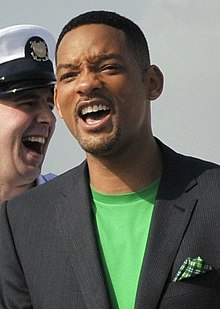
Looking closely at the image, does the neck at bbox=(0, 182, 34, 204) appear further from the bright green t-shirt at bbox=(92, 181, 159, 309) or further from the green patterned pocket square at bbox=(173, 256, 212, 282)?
the green patterned pocket square at bbox=(173, 256, 212, 282)

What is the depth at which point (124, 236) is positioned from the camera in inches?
217

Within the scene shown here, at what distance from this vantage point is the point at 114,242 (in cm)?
554

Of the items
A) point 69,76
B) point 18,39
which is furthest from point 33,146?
point 69,76

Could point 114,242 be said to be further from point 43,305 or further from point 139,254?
point 43,305

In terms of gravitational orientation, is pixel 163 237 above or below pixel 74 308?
above

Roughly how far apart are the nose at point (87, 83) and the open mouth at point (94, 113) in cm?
9

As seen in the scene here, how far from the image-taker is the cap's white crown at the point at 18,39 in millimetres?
8016

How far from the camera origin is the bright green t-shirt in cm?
544

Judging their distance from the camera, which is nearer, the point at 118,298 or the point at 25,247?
the point at 118,298

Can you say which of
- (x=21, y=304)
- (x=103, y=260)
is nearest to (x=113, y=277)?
(x=103, y=260)

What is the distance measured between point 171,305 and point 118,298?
0.94 ft

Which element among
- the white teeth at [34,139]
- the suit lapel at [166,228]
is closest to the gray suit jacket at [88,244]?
the suit lapel at [166,228]

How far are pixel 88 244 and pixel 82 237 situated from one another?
70mm

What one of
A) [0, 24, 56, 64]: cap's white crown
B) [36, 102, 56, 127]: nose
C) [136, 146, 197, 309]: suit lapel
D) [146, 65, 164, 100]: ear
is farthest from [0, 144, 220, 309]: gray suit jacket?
[0, 24, 56, 64]: cap's white crown
